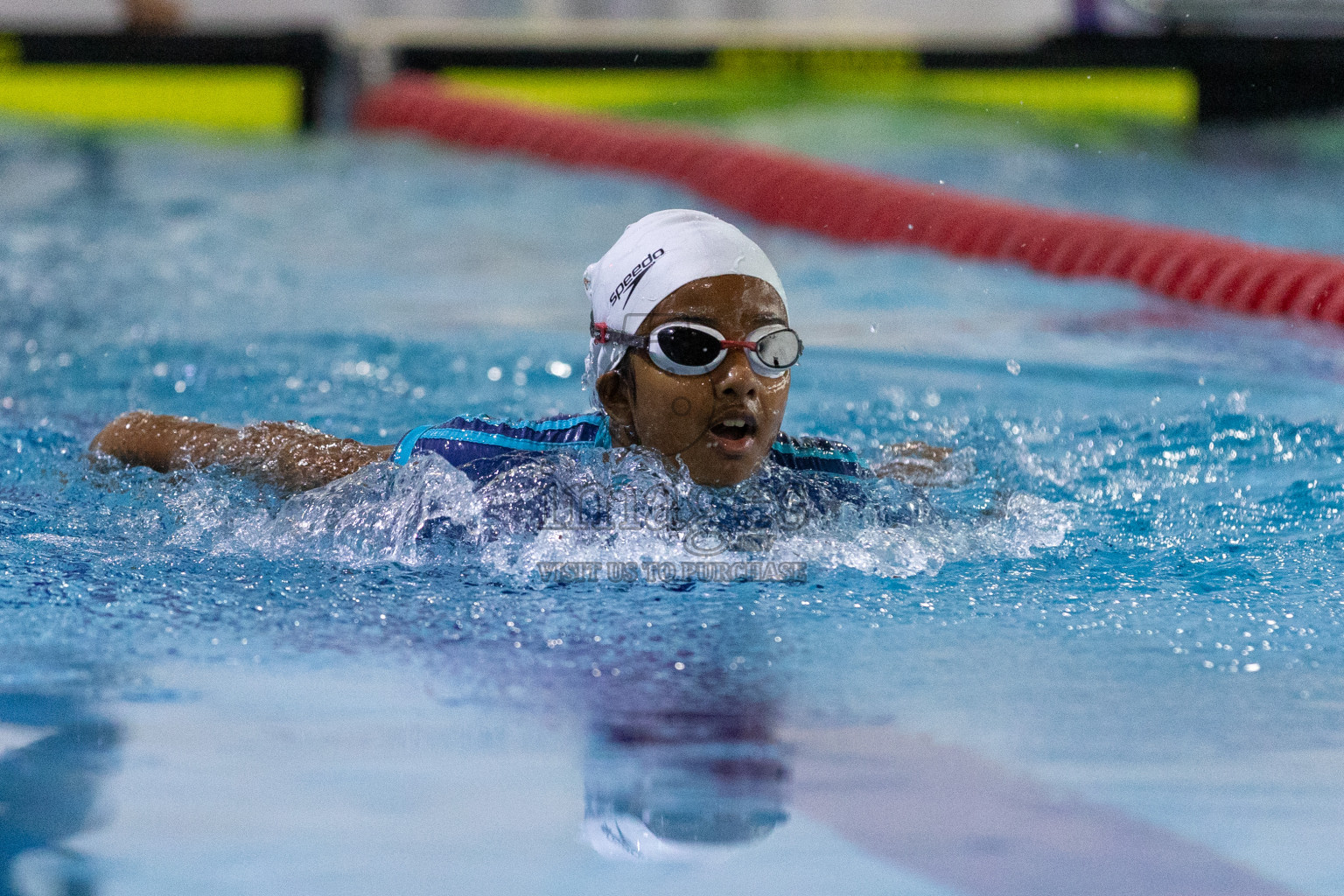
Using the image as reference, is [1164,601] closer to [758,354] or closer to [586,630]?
[758,354]

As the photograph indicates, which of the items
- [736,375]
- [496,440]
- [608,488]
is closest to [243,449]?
[496,440]

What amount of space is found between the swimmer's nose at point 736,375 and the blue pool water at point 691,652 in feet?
0.81

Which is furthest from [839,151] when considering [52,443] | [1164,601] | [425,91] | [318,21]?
[1164,601]

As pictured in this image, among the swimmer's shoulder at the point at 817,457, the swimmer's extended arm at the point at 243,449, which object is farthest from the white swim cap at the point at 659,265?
the swimmer's extended arm at the point at 243,449

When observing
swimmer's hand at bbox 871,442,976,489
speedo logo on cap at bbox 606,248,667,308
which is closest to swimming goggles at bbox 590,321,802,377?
speedo logo on cap at bbox 606,248,667,308

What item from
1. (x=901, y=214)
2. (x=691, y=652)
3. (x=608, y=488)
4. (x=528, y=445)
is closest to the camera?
(x=691, y=652)

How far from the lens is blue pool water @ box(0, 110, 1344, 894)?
1610 mm

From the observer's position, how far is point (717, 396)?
94.4 inches

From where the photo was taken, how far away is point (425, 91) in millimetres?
9172

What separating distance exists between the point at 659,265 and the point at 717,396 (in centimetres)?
24

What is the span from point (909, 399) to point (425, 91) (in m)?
5.99

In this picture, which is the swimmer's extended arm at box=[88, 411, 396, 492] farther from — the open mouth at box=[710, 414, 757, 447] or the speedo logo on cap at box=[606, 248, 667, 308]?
the open mouth at box=[710, 414, 757, 447]

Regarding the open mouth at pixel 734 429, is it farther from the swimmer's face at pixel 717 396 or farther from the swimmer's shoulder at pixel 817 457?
the swimmer's shoulder at pixel 817 457

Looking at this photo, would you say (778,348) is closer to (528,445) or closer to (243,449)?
(528,445)
